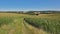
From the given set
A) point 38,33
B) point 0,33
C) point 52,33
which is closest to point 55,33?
point 52,33

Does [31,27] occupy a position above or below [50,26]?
below

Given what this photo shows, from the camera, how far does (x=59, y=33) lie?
19750mm

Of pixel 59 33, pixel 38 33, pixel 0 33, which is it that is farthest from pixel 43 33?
pixel 0 33

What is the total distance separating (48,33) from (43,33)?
754 millimetres

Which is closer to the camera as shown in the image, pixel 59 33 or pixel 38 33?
pixel 59 33

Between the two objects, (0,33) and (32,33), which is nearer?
(0,33)

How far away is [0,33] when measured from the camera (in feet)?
64.0

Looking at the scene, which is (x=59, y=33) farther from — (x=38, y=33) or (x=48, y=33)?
(x=38, y=33)

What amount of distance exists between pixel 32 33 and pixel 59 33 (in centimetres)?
323

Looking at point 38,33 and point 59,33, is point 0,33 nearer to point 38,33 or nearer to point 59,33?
point 38,33

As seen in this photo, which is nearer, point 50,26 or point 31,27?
point 50,26

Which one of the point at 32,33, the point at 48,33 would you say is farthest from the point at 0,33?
the point at 48,33

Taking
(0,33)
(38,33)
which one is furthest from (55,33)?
(0,33)

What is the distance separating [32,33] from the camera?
21078 mm
